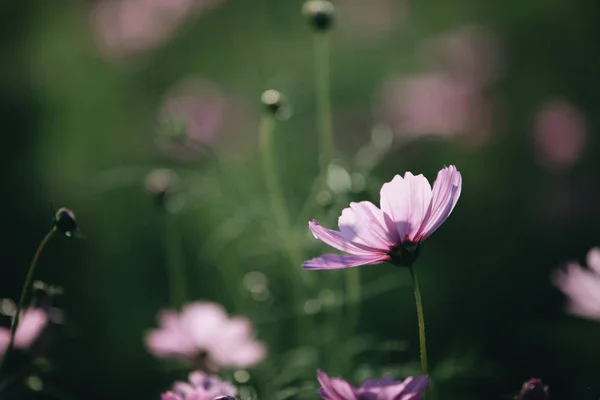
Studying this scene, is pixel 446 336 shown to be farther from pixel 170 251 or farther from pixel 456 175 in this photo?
pixel 456 175

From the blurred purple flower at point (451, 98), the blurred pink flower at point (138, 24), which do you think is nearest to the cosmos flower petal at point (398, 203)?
the blurred purple flower at point (451, 98)

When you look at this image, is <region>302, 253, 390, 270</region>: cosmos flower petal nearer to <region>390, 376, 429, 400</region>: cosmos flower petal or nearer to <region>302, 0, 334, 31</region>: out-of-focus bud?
<region>390, 376, 429, 400</region>: cosmos flower petal

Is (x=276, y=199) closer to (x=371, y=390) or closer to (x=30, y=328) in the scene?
(x=30, y=328)

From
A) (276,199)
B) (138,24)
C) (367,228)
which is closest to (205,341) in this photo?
(276,199)

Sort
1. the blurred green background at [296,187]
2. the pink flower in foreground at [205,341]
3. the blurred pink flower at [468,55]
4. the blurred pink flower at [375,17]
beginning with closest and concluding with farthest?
the pink flower in foreground at [205,341], the blurred green background at [296,187], the blurred pink flower at [468,55], the blurred pink flower at [375,17]

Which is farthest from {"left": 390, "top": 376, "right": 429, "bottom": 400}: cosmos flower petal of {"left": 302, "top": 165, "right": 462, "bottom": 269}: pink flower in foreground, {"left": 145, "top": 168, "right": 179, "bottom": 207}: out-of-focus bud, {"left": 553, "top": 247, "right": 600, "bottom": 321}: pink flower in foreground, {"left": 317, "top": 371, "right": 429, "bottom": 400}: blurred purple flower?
{"left": 145, "top": 168, "right": 179, "bottom": 207}: out-of-focus bud

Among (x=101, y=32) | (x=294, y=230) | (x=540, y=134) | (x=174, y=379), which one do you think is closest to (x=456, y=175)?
(x=294, y=230)

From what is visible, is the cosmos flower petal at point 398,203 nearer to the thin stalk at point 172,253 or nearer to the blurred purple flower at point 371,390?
the blurred purple flower at point 371,390
